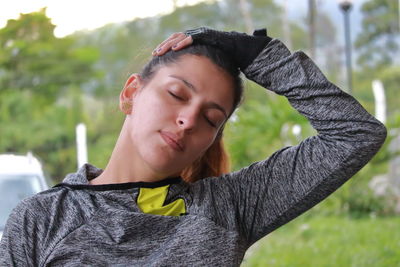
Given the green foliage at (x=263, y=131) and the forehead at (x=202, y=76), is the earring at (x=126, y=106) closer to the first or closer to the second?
the forehead at (x=202, y=76)

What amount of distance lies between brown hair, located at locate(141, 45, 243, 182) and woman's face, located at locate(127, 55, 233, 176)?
2cm

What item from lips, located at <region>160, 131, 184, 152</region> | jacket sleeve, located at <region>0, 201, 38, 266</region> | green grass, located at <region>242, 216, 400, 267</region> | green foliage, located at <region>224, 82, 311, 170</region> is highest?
green foliage, located at <region>224, 82, 311, 170</region>

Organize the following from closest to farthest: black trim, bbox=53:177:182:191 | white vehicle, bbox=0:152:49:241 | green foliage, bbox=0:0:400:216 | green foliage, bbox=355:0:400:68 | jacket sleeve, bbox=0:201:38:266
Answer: jacket sleeve, bbox=0:201:38:266 → black trim, bbox=53:177:182:191 → white vehicle, bbox=0:152:49:241 → green foliage, bbox=0:0:400:216 → green foliage, bbox=355:0:400:68

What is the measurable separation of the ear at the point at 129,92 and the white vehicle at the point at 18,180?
311 cm

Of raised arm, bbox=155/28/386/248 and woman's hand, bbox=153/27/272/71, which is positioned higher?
woman's hand, bbox=153/27/272/71

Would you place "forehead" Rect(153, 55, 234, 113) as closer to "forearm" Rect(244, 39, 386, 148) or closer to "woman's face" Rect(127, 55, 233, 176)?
"woman's face" Rect(127, 55, 233, 176)

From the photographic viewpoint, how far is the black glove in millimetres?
1945

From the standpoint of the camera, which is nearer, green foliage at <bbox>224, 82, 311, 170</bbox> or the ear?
the ear

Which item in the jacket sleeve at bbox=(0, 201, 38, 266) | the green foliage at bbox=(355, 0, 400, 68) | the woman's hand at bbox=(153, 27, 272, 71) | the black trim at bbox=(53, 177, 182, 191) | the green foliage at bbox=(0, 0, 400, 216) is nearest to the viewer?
the jacket sleeve at bbox=(0, 201, 38, 266)

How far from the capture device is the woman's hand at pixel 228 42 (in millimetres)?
1943

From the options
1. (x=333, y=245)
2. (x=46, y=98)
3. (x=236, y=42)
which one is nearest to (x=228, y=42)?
(x=236, y=42)

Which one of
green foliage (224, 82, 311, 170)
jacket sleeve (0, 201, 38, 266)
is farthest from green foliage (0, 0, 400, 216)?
jacket sleeve (0, 201, 38, 266)

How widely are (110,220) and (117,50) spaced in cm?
3574

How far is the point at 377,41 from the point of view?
35.7 meters
